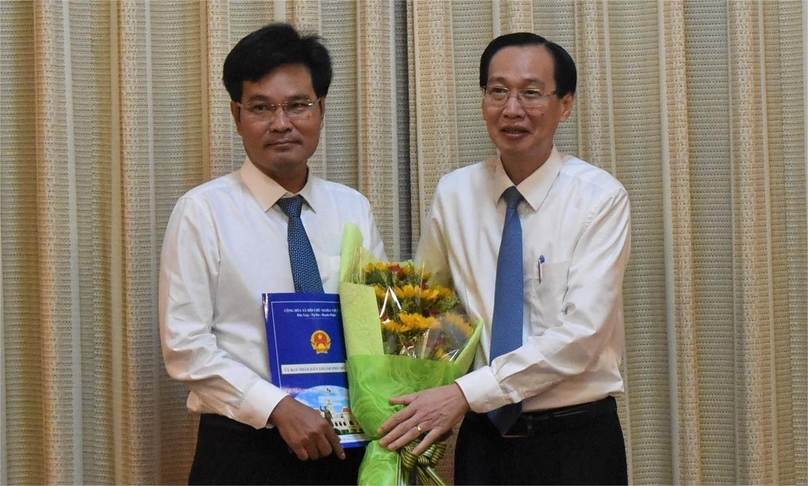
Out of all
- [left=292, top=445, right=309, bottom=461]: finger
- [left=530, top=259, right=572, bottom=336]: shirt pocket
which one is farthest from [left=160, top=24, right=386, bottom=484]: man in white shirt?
[left=530, top=259, right=572, bottom=336]: shirt pocket

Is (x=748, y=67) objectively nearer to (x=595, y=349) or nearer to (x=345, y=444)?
(x=595, y=349)

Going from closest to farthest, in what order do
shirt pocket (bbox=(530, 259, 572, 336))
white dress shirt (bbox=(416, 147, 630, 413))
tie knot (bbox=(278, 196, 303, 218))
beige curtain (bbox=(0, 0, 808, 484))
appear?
white dress shirt (bbox=(416, 147, 630, 413))
shirt pocket (bbox=(530, 259, 572, 336))
tie knot (bbox=(278, 196, 303, 218))
beige curtain (bbox=(0, 0, 808, 484))

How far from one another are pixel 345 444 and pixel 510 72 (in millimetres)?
1018

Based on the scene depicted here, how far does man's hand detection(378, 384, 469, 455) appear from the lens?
2.21m

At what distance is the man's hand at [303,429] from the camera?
2.21 meters

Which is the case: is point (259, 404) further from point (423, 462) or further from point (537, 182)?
point (537, 182)

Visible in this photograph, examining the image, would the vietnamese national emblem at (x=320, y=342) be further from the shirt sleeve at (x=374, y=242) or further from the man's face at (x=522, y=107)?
the man's face at (x=522, y=107)

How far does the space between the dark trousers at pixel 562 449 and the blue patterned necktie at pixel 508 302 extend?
5 cm

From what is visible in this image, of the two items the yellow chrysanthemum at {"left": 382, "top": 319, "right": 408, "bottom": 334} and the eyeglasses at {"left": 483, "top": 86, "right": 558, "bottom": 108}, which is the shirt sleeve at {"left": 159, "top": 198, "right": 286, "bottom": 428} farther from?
the eyeglasses at {"left": 483, "top": 86, "right": 558, "bottom": 108}

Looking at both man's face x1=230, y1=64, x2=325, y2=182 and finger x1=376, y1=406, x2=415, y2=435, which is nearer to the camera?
finger x1=376, y1=406, x2=415, y2=435

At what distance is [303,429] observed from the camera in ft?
7.25

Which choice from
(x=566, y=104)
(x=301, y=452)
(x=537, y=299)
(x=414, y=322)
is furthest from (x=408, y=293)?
(x=566, y=104)

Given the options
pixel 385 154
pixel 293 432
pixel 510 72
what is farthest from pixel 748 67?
pixel 293 432

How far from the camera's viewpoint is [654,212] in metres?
2.97
